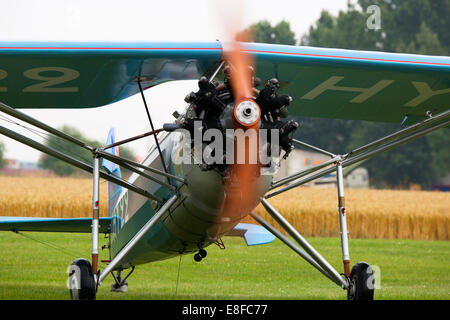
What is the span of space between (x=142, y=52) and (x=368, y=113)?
3.80 metres

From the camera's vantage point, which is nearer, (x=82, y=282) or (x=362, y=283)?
(x=82, y=282)

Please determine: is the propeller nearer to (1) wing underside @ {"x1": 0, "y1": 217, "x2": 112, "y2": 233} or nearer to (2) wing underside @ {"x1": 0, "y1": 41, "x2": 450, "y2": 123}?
(2) wing underside @ {"x1": 0, "y1": 41, "x2": 450, "y2": 123}

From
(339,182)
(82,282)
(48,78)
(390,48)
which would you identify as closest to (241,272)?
(339,182)

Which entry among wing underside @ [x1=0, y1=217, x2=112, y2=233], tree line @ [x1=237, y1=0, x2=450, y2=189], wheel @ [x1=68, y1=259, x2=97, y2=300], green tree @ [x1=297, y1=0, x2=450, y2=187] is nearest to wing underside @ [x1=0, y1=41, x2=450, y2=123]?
wing underside @ [x1=0, y1=217, x2=112, y2=233]

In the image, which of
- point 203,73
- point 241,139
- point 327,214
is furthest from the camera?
point 327,214

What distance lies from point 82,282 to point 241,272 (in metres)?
9.36

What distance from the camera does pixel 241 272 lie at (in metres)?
15.8

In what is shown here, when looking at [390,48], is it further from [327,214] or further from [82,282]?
[82,282]

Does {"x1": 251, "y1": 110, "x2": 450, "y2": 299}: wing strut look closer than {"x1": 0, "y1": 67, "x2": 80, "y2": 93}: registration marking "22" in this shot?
Yes

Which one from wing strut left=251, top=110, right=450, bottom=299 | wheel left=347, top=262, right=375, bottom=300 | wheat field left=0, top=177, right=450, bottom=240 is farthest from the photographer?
wheat field left=0, top=177, right=450, bottom=240

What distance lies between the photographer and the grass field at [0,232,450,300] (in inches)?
425

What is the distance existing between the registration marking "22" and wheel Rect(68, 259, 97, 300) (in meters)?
2.05

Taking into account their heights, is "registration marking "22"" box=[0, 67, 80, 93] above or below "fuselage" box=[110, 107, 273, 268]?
above

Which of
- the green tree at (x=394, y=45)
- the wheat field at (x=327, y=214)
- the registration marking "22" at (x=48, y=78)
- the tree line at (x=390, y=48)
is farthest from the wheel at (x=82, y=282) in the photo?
the green tree at (x=394, y=45)
